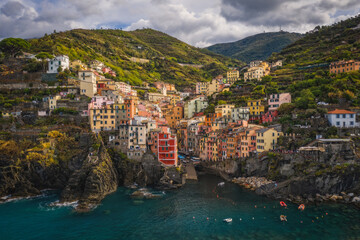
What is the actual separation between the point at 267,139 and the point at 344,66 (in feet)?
134

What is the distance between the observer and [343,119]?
52.1 meters

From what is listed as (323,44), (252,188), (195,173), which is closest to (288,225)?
(252,188)

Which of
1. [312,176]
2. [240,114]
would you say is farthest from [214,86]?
[312,176]

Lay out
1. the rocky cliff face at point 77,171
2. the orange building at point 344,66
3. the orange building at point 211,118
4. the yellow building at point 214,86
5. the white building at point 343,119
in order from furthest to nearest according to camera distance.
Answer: the yellow building at point 214,86, the orange building at point 211,118, the orange building at point 344,66, the white building at point 343,119, the rocky cliff face at point 77,171

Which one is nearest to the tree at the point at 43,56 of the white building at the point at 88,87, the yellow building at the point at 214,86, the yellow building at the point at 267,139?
the white building at the point at 88,87

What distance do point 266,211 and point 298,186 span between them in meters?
8.81

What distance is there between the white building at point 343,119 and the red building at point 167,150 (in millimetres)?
34093

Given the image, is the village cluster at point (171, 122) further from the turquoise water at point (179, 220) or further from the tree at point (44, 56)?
the turquoise water at point (179, 220)

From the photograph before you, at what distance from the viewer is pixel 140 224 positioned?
36.3 meters

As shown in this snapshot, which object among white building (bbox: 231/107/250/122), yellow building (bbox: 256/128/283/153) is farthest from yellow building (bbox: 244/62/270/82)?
yellow building (bbox: 256/128/283/153)

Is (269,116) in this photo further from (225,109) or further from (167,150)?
(167,150)

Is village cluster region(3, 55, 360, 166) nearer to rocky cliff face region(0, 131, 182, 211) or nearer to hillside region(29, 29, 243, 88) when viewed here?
rocky cliff face region(0, 131, 182, 211)

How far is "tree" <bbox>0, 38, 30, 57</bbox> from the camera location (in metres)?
83.7

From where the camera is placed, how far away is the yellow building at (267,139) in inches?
2162
